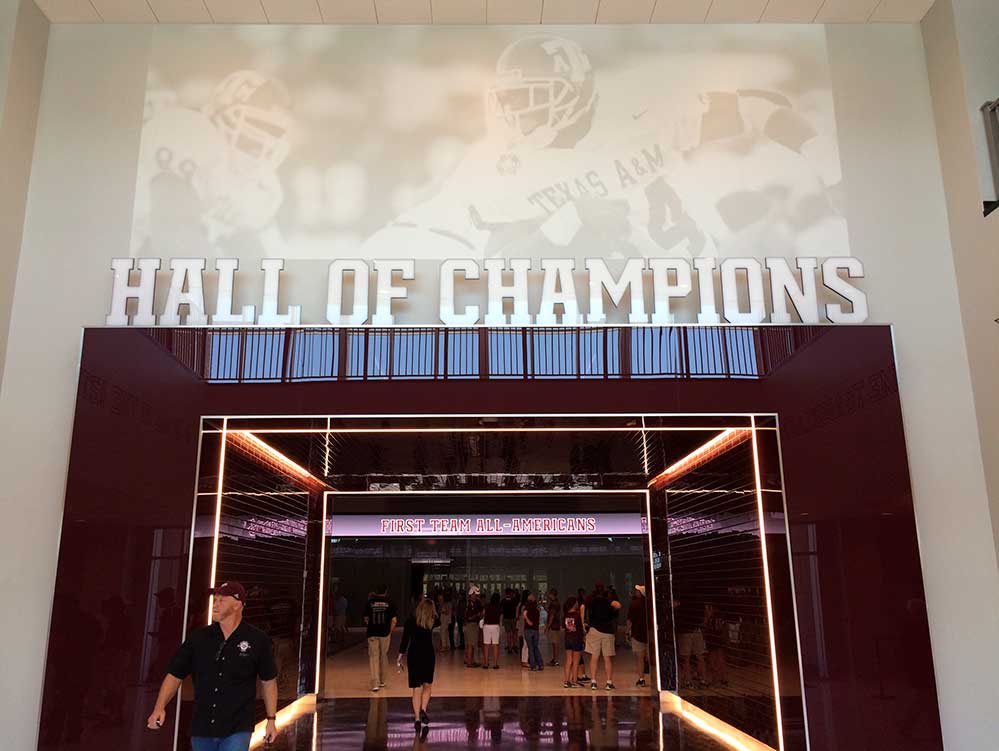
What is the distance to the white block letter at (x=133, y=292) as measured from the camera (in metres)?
5.87

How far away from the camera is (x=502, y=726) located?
8312 mm

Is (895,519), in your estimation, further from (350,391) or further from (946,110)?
(350,391)

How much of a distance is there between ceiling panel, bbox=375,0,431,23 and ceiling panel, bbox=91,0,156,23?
185 centimetres

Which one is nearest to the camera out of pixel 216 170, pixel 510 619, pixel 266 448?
pixel 216 170

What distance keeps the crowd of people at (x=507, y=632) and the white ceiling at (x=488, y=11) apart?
5515mm

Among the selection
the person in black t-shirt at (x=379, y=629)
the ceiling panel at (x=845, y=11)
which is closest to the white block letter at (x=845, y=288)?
the ceiling panel at (x=845, y=11)

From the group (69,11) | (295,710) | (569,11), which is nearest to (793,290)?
(569,11)

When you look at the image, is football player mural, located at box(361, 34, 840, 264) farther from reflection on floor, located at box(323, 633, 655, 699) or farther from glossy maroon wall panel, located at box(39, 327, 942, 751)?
reflection on floor, located at box(323, 633, 655, 699)

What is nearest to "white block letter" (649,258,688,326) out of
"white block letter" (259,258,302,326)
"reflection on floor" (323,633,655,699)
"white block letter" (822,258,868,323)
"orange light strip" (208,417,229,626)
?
"white block letter" (822,258,868,323)

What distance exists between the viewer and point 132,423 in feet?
18.6

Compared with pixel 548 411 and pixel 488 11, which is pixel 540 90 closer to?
pixel 488 11

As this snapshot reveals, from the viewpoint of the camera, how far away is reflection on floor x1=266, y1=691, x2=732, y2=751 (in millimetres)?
7410

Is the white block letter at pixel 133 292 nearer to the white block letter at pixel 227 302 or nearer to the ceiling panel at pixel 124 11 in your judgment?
the white block letter at pixel 227 302

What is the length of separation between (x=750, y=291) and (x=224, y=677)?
4.30 meters
